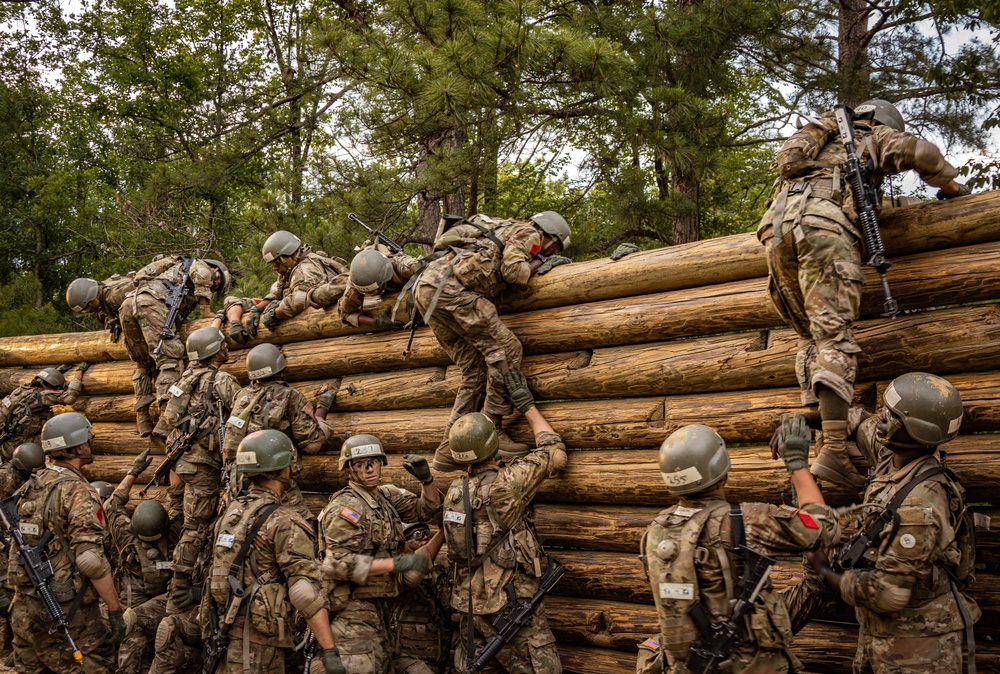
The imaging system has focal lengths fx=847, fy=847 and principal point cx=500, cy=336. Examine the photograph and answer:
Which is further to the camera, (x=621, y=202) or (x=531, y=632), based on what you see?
(x=621, y=202)

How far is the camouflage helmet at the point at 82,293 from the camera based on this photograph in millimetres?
11836

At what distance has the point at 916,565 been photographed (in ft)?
16.0

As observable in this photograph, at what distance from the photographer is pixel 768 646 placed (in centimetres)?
491

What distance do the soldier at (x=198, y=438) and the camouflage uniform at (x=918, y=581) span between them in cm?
656

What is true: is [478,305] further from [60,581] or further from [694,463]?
[60,581]

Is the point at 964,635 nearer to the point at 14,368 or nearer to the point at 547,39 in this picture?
the point at 547,39

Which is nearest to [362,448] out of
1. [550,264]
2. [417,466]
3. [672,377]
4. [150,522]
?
[417,466]

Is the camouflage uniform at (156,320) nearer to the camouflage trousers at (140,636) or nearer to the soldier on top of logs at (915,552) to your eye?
the camouflage trousers at (140,636)

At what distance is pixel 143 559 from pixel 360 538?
4.27 metres

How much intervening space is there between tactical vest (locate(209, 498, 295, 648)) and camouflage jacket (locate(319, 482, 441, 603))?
0.45 m

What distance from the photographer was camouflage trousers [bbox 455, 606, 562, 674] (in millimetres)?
6492

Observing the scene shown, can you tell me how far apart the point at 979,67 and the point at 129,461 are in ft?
45.0

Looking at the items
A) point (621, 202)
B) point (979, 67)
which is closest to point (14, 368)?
point (621, 202)

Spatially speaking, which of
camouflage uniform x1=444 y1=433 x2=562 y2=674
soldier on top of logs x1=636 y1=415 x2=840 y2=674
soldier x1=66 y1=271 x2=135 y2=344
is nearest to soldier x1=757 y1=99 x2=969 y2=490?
soldier on top of logs x1=636 y1=415 x2=840 y2=674
